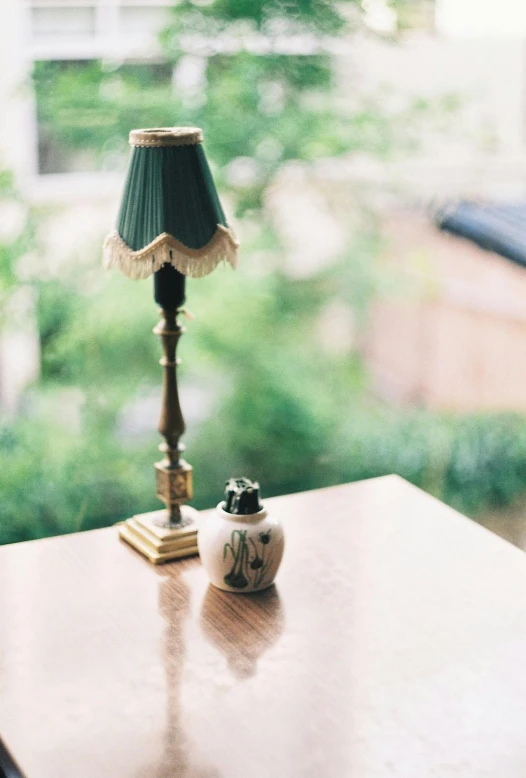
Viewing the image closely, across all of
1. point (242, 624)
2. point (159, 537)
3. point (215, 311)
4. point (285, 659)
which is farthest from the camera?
point (215, 311)

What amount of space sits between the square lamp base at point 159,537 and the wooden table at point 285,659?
2cm

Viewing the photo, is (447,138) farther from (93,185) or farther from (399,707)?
(399,707)

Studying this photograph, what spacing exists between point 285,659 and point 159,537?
15.7 inches

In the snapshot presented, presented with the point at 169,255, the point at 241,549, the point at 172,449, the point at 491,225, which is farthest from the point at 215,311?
the point at 241,549

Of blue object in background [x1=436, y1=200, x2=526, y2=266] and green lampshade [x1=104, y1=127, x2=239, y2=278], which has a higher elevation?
green lampshade [x1=104, y1=127, x2=239, y2=278]

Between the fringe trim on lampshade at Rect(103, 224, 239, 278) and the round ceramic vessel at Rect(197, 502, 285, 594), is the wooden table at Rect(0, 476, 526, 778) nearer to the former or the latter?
the round ceramic vessel at Rect(197, 502, 285, 594)

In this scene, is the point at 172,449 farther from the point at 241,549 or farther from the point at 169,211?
the point at 169,211

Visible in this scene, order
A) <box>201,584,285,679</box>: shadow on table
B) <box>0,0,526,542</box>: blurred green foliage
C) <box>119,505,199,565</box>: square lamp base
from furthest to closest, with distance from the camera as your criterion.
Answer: <box>0,0,526,542</box>: blurred green foliage → <box>119,505,199,565</box>: square lamp base → <box>201,584,285,679</box>: shadow on table

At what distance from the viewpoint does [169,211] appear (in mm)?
1563

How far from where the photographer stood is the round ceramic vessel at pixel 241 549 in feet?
5.06

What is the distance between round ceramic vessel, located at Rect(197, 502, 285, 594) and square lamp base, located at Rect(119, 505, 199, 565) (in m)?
0.13

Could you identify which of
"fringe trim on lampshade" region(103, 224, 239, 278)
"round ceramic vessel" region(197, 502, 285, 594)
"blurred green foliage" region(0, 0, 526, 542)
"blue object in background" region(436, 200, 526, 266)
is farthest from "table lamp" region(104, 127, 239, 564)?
"blue object in background" region(436, 200, 526, 266)

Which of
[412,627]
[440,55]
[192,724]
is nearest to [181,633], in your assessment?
[192,724]

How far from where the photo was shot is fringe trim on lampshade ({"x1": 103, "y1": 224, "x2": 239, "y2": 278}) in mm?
1564
